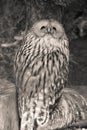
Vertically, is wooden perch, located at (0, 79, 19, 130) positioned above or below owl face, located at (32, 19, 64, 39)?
below

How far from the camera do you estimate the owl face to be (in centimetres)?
425

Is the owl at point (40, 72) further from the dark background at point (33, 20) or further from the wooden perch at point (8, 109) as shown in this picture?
the dark background at point (33, 20)

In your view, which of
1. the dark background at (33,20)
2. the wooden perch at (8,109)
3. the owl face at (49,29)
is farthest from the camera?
the dark background at (33,20)

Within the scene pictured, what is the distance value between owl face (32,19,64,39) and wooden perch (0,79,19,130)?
577 millimetres

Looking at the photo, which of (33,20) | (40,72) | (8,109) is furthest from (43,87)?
(33,20)

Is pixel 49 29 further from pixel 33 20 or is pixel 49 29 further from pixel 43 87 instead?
pixel 33 20

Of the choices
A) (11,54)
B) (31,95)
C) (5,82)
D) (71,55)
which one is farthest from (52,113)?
(71,55)

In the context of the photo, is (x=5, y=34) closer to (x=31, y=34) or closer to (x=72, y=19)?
(x=72, y=19)

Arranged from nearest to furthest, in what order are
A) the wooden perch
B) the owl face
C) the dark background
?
the owl face
the wooden perch
the dark background

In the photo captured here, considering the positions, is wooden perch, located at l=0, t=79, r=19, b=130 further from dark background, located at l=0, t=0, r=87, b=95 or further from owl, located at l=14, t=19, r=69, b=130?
dark background, located at l=0, t=0, r=87, b=95

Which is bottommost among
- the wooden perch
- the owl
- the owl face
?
the wooden perch

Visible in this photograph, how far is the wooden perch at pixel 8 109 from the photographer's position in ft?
14.6

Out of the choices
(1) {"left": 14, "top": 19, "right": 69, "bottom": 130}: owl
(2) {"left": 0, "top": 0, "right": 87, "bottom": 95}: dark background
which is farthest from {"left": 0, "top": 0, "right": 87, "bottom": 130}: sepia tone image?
(2) {"left": 0, "top": 0, "right": 87, "bottom": 95}: dark background

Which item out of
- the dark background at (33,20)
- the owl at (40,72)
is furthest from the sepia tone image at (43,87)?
the dark background at (33,20)
